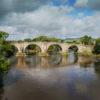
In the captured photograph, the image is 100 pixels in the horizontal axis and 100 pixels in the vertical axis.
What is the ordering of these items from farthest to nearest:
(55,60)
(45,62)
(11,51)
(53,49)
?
(53,49) → (11,51) → (55,60) → (45,62)

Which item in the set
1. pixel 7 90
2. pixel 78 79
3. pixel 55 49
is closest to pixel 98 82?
pixel 78 79

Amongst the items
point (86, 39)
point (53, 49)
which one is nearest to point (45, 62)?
point (53, 49)

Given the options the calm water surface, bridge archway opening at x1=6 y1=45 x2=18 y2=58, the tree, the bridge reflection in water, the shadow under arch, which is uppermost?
the tree

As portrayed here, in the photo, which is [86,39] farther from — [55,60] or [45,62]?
[45,62]

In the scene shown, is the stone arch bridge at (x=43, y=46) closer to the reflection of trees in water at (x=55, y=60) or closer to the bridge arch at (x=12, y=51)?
the bridge arch at (x=12, y=51)

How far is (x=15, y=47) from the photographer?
123m

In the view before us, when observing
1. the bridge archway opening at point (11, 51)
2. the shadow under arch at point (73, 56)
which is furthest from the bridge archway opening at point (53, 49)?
the bridge archway opening at point (11, 51)

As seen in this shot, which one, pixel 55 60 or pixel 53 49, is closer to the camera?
pixel 55 60

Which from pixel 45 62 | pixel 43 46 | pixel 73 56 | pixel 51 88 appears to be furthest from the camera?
pixel 43 46

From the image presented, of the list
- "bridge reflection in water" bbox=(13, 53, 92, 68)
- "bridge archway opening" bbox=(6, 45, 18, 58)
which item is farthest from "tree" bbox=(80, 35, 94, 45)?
"bridge reflection in water" bbox=(13, 53, 92, 68)

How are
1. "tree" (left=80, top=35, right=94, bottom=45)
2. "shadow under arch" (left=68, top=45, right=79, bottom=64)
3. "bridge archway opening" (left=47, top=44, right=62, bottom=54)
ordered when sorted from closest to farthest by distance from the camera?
1. "shadow under arch" (left=68, top=45, right=79, bottom=64)
2. "bridge archway opening" (left=47, top=44, right=62, bottom=54)
3. "tree" (left=80, top=35, right=94, bottom=45)

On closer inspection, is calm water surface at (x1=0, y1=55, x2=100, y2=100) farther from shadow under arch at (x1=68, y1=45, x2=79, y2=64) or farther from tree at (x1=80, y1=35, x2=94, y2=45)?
tree at (x1=80, y1=35, x2=94, y2=45)

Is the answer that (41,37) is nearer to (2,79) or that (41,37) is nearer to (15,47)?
(15,47)

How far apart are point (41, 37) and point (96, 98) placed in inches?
5436
